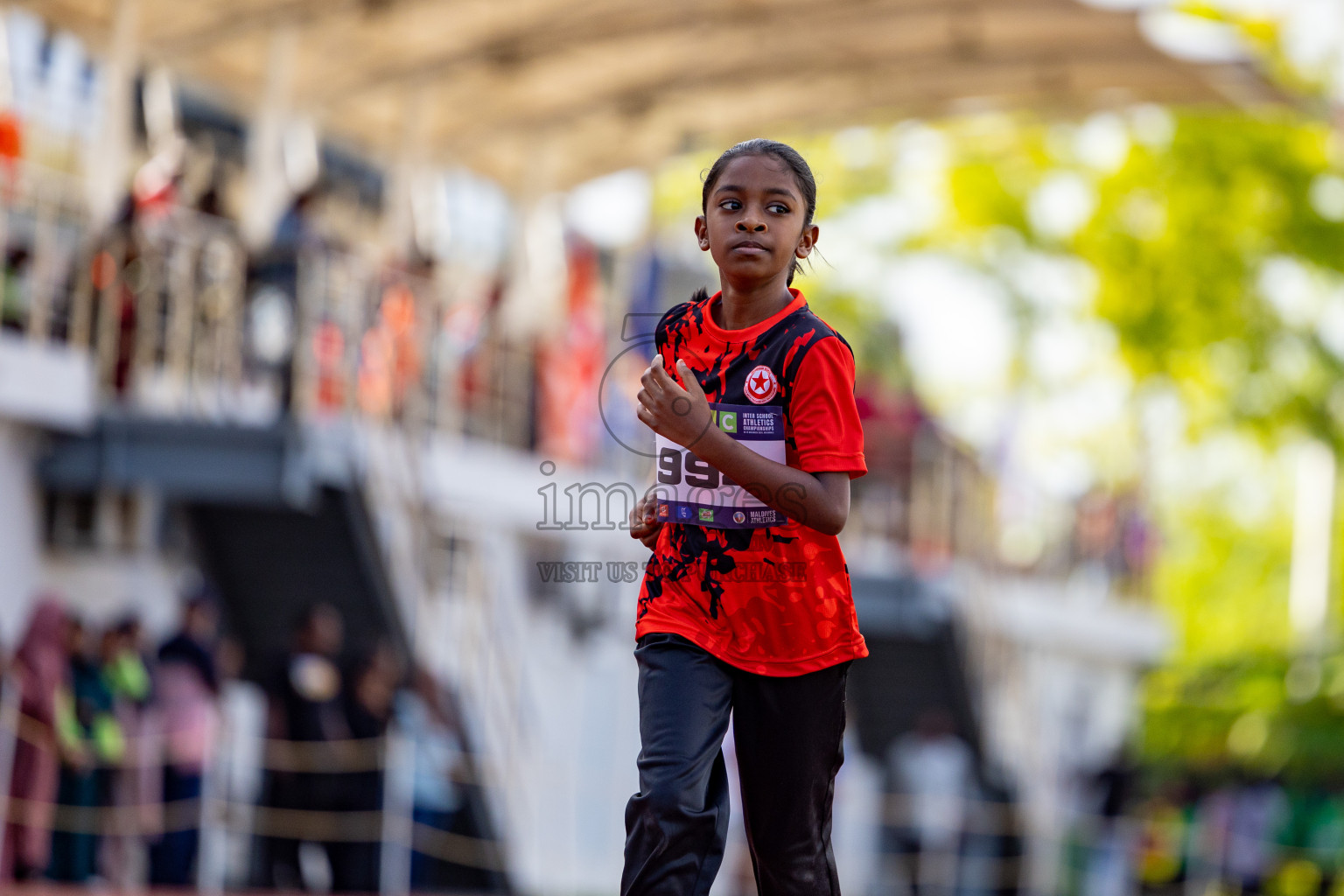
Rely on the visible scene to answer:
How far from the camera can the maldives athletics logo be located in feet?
12.8

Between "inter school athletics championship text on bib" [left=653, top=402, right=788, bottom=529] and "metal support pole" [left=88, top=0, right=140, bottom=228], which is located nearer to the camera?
"inter school athletics championship text on bib" [left=653, top=402, right=788, bottom=529]

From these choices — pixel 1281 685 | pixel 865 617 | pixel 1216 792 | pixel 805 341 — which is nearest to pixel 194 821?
pixel 865 617

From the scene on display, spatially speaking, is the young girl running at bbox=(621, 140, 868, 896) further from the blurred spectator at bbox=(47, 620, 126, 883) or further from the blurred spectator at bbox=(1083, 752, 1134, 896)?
the blurred spectator at bbox=(1083, 752, 1134, 896)

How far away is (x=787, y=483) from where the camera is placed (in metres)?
3.74

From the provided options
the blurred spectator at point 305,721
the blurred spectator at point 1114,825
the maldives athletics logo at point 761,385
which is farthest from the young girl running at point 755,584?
the blurred spectator at point 1114,825

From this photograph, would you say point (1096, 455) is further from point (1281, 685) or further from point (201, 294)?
point (201, 294)

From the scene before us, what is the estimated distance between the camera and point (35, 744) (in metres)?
10.9

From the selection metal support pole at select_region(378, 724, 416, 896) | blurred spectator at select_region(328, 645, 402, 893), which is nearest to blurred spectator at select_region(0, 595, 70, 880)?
blurred spectator at select_region(328, 645, 402, 893)

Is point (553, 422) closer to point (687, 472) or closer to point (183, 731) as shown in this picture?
point (183, 731)

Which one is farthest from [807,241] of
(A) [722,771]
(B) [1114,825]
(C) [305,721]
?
(B) [1114,825]

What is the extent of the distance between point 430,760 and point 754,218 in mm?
9550

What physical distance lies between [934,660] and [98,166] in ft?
29.7

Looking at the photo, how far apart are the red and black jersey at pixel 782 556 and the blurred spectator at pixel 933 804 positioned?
13726 mm

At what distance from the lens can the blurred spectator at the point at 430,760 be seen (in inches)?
504
